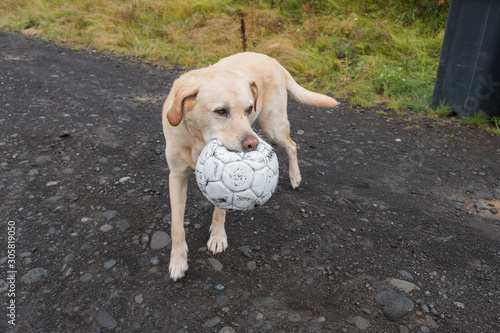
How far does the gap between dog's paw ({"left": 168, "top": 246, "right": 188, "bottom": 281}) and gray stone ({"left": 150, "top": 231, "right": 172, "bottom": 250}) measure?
25 centimetres

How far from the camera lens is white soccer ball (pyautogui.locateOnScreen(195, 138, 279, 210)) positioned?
211 centimetres

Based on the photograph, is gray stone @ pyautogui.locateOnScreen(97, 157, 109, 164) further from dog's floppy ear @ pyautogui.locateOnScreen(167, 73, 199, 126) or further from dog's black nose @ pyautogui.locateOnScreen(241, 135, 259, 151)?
dog's black nose @ pyautogui.locateOnScreen(241, 135, 259, 151)

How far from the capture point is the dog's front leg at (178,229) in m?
2.51

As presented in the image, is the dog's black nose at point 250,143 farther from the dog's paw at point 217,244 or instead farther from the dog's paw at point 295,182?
the dog's paw at point 295,182

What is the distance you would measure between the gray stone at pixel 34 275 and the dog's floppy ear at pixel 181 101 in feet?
4.40

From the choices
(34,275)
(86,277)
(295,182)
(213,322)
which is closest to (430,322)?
(213,322)

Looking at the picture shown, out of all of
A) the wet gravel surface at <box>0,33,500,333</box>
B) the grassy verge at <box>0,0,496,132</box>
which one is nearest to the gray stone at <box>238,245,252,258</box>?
the wet gravel surface at <box>0,33,500,333</box>

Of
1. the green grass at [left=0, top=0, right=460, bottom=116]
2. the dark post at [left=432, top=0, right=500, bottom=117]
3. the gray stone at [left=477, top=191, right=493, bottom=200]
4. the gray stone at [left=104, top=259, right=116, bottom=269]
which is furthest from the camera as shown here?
the green grass at [left=0, top=0, right=460, bottom=116]

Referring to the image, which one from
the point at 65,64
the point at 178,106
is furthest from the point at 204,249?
the point at 65,64

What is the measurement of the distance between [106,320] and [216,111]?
141cm

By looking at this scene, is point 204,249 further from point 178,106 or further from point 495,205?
point 495,205

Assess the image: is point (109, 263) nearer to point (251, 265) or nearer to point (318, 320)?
point (251, 265)

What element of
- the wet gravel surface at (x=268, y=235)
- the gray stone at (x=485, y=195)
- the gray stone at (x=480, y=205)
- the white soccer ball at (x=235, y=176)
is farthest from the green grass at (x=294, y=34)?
the white soccer ball at (x=235, y=176)

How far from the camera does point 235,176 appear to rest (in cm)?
210
